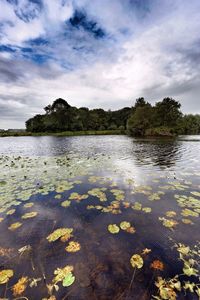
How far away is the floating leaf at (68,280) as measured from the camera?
2010 mm

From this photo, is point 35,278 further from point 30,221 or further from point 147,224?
point 147,224

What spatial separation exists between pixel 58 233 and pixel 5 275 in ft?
3.62

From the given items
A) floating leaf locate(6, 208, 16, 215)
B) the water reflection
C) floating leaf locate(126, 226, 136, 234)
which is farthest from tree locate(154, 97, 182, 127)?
floating leaf locate(6, 208, 16, 215)

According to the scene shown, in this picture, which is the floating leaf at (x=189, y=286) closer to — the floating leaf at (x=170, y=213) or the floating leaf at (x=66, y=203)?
the floating leaf at (x=170, y=213)

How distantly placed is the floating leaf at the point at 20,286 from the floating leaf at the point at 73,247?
755 millimetres

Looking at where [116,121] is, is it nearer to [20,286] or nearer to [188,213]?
[188,213]

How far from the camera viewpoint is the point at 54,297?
6.02 feet

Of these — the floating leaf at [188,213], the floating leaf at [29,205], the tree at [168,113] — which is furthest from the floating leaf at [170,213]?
the tree at [168,113]

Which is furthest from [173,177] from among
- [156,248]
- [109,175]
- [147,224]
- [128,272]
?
[128,272]

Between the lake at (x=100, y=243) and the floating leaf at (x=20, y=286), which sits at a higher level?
the floating leaf at (x=20, y=286)

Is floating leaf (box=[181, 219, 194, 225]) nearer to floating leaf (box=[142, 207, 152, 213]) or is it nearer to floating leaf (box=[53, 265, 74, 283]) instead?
floating leaf (box=[142, 207, 152, 213])

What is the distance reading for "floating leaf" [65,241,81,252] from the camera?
2.65 metres

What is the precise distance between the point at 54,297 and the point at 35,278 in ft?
1.49

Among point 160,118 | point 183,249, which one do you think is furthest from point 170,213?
point 160,118
